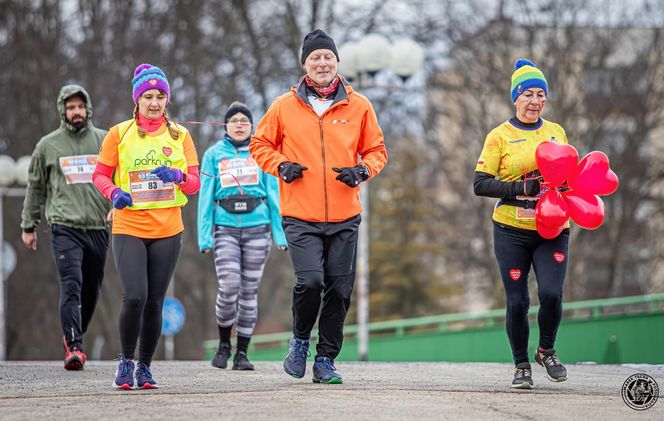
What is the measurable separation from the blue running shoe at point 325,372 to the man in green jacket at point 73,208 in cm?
305

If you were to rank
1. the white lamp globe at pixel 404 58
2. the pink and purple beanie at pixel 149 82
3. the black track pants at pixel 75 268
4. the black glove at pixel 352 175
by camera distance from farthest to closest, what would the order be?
the white lamp globe at pixel 404 58 → the black track pants at pixel 75 268 → the pink and purple beanie at pixel 149 82 → the black glove at pixel 352 175

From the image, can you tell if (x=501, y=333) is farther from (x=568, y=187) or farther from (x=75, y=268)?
(x=568, y=187)

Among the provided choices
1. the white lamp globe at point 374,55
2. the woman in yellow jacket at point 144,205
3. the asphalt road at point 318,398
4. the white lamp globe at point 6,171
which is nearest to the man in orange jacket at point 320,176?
the asphalt road at point 318,398

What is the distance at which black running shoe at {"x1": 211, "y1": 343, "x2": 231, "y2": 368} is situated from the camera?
12078mm

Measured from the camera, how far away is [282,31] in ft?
105

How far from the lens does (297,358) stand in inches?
370

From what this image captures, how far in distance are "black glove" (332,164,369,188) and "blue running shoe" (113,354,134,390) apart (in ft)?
6.11

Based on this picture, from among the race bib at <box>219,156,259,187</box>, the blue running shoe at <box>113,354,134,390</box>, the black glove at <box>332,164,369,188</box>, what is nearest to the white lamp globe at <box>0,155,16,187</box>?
the race bib at <box>219,156,259,187</box>

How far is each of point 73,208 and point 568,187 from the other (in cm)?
438

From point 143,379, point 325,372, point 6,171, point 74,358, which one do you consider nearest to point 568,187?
point 325,372

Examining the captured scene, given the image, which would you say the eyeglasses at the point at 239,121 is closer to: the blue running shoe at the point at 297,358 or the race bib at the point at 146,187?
the race bib at the point at 146,187

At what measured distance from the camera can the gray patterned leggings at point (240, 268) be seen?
1176cm

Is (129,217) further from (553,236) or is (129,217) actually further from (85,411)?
(553,236)

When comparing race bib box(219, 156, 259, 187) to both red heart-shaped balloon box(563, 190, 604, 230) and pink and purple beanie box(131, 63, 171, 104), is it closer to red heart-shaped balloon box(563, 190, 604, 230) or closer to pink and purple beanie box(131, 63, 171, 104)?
pink and purple beanie box(131, 63, 171, 104)
